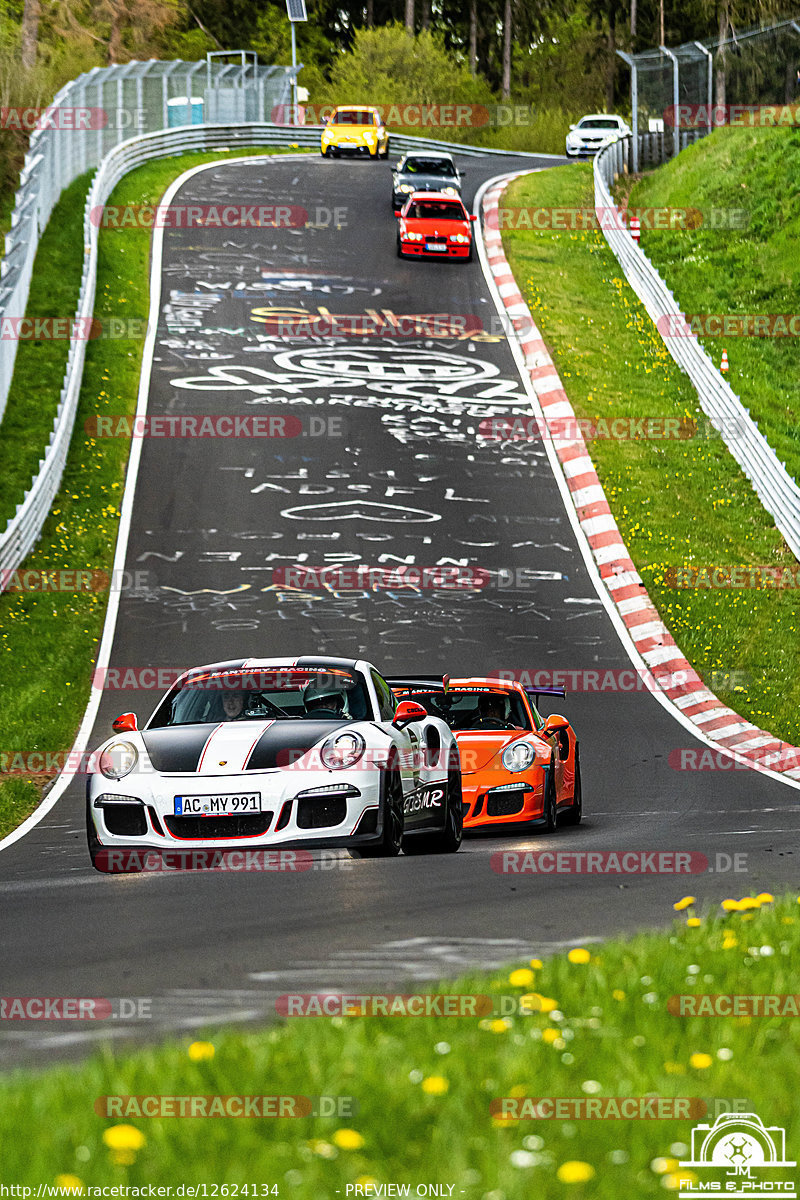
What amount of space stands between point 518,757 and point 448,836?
1382mm

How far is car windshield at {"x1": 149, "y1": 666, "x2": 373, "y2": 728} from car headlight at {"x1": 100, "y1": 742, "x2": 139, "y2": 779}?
2.09ft

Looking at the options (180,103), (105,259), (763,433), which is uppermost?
(180,103)

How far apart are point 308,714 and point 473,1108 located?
5782 millimetres

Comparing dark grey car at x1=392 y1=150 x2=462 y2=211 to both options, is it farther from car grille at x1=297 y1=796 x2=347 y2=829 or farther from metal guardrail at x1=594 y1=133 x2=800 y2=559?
car grille at x1=297 y1=796 x2=347 y2=829

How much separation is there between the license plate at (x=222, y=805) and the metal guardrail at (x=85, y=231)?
12158mm

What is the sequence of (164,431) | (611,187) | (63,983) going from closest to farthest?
(63,983), (164,431), (611,187)

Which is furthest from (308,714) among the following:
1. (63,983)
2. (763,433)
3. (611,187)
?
(611,187)

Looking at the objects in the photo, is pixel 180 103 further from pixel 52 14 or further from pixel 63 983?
pixel 63 983

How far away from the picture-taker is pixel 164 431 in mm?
26781

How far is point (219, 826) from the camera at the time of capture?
879 cm

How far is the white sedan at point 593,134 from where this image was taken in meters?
57.7

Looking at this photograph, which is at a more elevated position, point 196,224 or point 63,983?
point 196,224

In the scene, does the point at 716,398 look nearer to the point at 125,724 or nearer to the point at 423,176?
the point at 423,176

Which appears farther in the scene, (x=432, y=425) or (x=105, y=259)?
(x=105, y=259)
